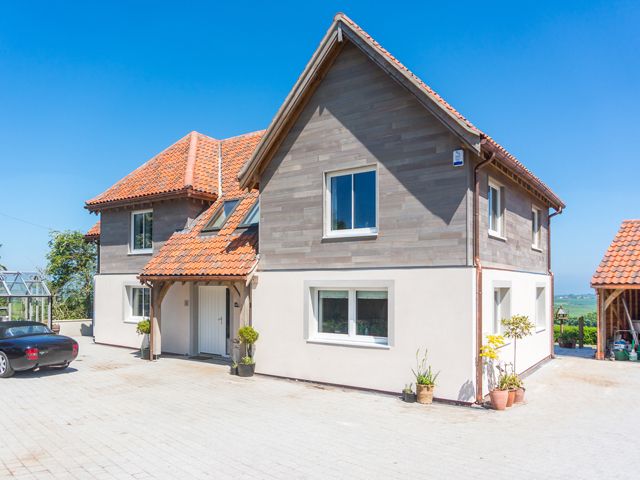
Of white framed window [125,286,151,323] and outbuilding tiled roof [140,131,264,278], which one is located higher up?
outbuilding tiled roof [140,131,264,278]

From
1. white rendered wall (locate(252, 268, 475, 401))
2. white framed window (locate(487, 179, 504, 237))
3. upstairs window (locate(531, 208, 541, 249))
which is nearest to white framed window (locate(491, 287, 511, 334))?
white framed window (locate(487, 179, 504, 237))

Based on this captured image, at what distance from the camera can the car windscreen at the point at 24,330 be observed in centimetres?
1440

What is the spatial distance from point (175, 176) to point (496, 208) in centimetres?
1187

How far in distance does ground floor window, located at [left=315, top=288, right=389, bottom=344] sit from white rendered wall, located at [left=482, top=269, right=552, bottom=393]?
2.39m

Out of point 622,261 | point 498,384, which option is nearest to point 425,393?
point 498,384

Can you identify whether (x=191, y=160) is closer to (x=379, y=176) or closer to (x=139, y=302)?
(x=139, y=302)

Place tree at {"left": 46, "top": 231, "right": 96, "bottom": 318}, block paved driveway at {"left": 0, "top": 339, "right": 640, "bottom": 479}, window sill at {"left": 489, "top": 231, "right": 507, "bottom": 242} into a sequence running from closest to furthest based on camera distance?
block paved driveway at {"left": 0, "top": 339, "right": 640, "bottom": 479} < window sill at {"left": 489, "top": 231, "right": 507, "bottom": 242} < tree at {"left": 46, "top": 231, "right": 96, "bottom": 318}

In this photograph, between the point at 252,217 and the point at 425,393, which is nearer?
the point at 425,393

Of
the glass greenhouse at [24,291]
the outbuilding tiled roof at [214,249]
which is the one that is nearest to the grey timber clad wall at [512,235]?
the outbuilding tiled roof at [214,249]

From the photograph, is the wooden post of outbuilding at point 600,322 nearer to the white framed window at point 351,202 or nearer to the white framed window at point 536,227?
the white framed window at point 536,227

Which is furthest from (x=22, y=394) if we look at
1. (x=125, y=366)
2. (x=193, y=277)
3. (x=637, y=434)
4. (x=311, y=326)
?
(x=637, y=434)

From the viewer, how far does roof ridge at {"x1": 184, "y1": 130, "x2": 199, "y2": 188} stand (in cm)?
1797

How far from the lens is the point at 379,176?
12133mm

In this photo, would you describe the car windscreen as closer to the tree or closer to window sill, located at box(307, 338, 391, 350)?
window sill, located at box(307, 338, 391, 350)
